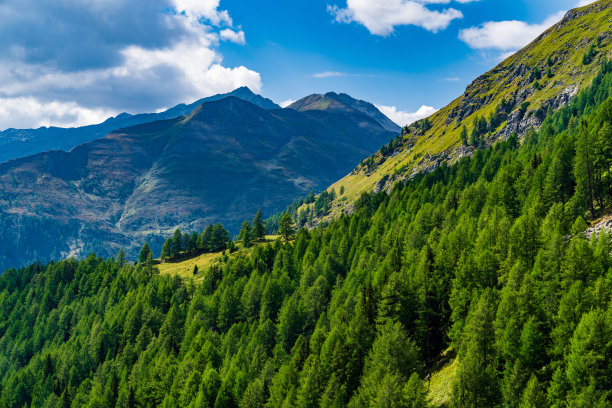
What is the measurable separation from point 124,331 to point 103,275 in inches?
2121

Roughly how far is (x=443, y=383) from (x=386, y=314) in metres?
14.5

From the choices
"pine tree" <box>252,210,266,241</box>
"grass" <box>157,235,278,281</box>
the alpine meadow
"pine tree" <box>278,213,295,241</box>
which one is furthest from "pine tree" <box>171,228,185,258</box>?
"pine tree" <box>278,213,295,241</box>

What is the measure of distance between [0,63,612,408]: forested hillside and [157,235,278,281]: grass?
38.7 ft

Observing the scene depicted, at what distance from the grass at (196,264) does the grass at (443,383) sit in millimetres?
107770

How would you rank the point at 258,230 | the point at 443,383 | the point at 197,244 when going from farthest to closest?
the point at 197,244, the point at 258,230, the point at 443,383

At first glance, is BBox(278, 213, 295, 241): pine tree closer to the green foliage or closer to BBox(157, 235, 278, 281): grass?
BBox(157, 235, 278, 281): grass

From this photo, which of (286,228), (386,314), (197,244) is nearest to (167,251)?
(197,244)

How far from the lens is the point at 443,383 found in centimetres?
5131

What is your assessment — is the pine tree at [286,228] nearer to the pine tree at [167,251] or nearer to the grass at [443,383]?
the pine tree at [167,251]

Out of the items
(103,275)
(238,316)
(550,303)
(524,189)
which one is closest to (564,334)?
(550,303)

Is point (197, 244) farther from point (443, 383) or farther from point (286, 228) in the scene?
point (443, 383)

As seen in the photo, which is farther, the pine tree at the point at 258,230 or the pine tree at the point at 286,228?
the pine tree at the point at 258,230

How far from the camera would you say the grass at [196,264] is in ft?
515

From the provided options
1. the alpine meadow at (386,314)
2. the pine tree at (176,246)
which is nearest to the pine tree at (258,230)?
the alpine meadow at (386,314)
